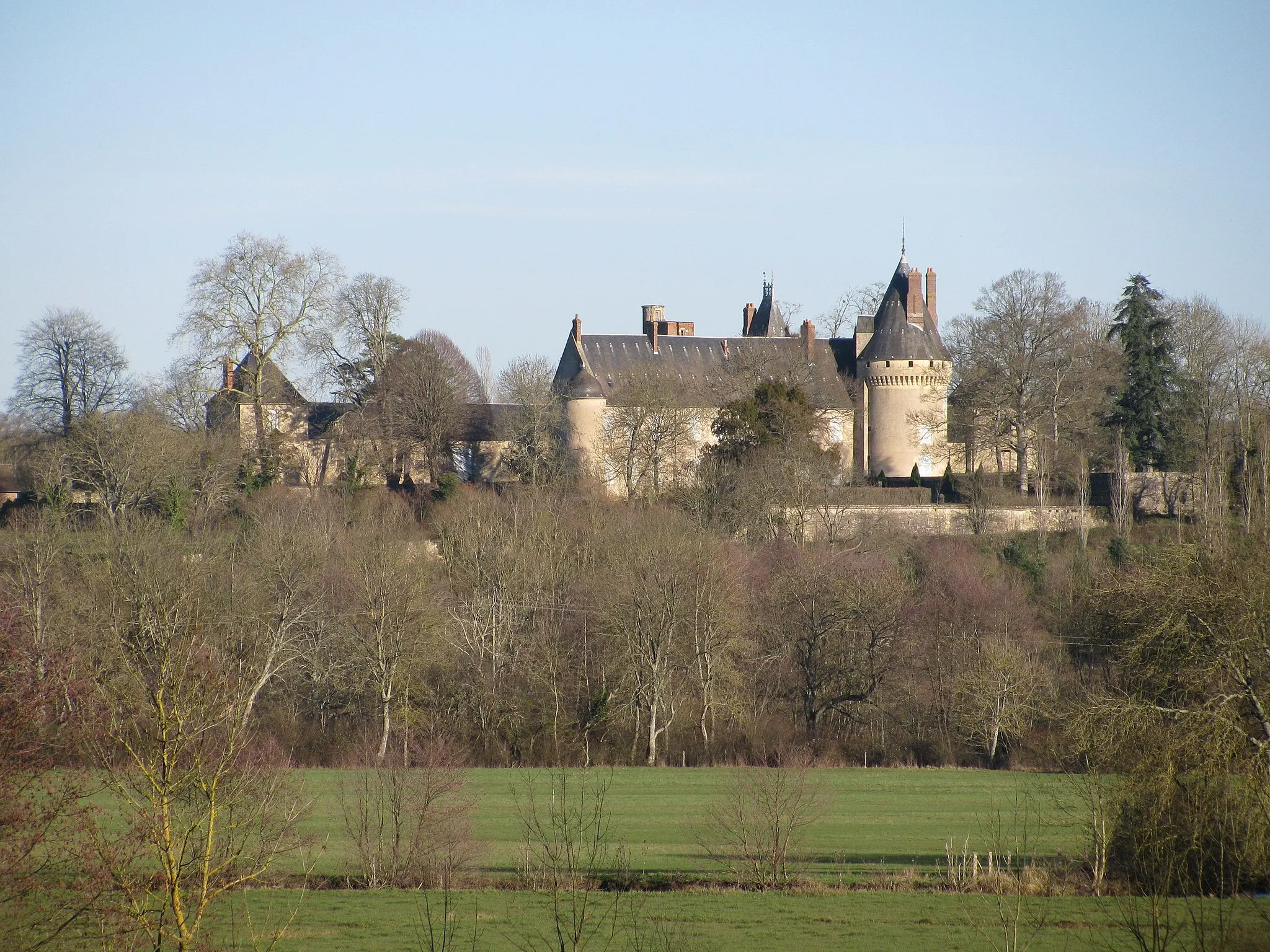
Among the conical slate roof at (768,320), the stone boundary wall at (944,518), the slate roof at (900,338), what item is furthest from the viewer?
the conical slate roof at (768,320)

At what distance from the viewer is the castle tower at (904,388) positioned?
47938mm

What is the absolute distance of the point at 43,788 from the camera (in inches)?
431

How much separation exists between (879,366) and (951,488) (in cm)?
789

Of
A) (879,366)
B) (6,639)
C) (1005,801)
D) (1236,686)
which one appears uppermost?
(879,366)

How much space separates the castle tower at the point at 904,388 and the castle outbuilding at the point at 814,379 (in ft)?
0.13

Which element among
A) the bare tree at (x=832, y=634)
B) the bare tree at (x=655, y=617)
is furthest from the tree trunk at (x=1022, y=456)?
the bare tree at (x=655, y=617)

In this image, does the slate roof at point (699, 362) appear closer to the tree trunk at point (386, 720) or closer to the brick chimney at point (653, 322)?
the brick chimney at point (653, 322)

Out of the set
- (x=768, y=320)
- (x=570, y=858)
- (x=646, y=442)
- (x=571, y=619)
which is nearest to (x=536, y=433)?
(x=646, y=442)

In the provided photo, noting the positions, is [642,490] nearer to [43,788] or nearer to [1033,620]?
[1033,620]

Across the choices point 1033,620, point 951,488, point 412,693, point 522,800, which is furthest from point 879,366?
point 522,800

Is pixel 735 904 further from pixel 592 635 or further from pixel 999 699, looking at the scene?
pixel 592 635

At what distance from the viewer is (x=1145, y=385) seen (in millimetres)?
42594

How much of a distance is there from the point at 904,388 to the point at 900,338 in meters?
1.95

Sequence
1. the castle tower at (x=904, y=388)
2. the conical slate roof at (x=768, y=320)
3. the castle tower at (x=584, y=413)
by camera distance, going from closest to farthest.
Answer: the castle tower at (x=584, y=413) → the castle tower at (x=904, y=388) → the conical slate roof at (x=768, y=320)
